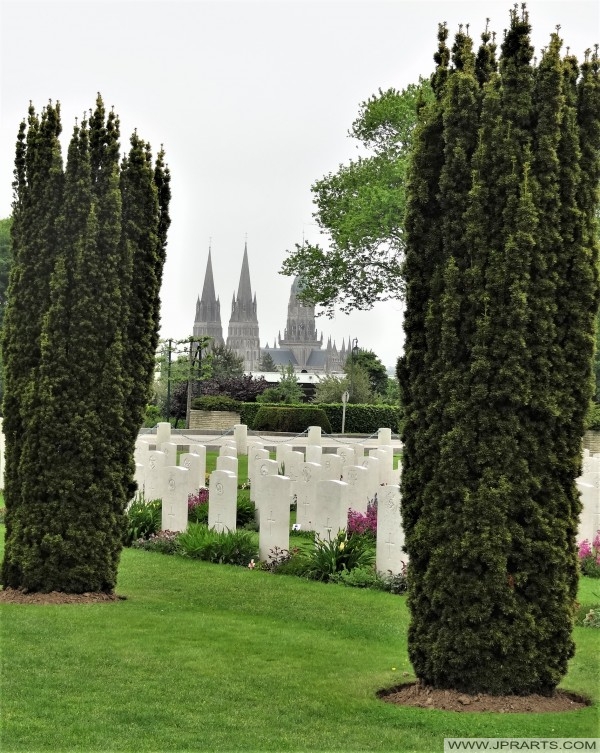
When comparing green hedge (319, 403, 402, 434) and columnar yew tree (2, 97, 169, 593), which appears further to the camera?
green hedge (319, 403, 402, 434)

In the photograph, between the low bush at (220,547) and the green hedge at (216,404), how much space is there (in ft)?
90.3

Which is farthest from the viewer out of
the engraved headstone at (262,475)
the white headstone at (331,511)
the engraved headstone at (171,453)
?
the engraved headstone at (171,453)

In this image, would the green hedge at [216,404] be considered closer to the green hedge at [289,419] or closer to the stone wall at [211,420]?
the stone wall at [211,420]

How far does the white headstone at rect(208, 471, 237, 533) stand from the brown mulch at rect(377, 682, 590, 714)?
717 cm

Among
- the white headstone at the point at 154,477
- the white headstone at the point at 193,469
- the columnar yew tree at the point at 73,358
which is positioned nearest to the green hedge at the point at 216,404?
the white headstone at the point at 154,477

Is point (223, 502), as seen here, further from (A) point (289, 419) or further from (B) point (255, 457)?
(A) point (289, 419)

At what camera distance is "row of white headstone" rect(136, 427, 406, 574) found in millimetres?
11750

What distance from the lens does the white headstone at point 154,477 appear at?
17491 millimetres

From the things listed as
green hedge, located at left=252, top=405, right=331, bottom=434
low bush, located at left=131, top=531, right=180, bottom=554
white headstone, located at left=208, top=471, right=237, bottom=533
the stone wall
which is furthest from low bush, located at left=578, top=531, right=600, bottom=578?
the stone wall

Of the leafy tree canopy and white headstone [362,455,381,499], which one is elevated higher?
the leafy tree canopy

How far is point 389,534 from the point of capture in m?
11.7

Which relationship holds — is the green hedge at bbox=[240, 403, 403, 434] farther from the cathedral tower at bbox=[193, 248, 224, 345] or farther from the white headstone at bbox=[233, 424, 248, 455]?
the cathedral tower at bbox=[193, 248, 224, 345]

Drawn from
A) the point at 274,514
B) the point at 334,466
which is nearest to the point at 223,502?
the point at 274,514

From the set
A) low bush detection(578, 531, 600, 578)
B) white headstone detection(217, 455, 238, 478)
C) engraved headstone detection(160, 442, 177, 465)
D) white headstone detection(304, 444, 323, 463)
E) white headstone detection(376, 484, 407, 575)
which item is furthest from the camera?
white headstone detection(304, 444, 323, 463)
